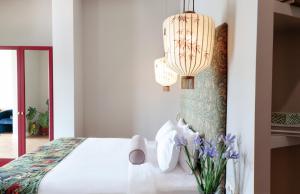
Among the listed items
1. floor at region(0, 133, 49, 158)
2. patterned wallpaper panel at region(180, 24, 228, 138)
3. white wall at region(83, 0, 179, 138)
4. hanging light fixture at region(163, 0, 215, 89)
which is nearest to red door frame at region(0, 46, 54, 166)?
floor at region(0, 133, 49, 158)

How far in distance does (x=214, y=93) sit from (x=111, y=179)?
1.09m

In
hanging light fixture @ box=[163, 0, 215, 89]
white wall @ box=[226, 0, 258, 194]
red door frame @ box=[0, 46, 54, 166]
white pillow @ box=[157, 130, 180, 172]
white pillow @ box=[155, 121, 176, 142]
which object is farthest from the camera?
red door frame @ box=[0, 46, 54, 166]

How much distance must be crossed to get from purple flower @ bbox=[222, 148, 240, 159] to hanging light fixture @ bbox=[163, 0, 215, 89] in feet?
2.07

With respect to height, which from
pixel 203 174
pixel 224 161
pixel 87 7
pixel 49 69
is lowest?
pixel 203 174

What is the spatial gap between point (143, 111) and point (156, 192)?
9.40 ft

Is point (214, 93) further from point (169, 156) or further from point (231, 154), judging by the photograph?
point (231, 154)

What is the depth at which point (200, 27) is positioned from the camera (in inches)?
69.6

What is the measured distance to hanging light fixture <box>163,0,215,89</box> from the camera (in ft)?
5.80

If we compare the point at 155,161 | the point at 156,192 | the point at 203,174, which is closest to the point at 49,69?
the point at 155,161

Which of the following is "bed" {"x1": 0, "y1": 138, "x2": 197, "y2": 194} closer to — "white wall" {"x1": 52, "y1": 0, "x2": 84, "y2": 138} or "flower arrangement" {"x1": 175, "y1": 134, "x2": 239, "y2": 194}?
"flower arrangement" {"x1": 175, "y1": 134, "x2": 239, "y2": 194}

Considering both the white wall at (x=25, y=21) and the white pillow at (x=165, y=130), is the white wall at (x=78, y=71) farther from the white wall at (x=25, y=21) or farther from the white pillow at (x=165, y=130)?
the white pillow at (x=165, y=130)

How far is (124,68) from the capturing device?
4906 millimetres

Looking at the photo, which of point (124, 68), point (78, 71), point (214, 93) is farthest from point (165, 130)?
point (78, 71)

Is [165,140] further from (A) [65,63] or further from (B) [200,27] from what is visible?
(A) [65,63]
